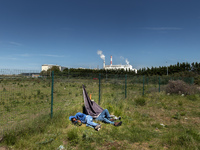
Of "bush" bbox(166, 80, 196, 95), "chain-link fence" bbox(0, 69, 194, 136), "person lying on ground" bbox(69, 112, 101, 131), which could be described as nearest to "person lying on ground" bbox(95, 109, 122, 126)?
"person lying on ground" bbox(69, 112, 101, 131)

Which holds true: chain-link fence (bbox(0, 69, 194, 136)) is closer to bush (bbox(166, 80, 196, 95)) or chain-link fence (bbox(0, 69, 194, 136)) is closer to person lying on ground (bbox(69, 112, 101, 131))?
person lying on ground (bbox(69, 112, 101, 131))

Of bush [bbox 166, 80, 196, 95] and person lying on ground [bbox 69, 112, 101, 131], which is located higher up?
bush [bbox 166, 80, 196, 95]

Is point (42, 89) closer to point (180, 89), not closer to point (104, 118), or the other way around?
point (104, 118)

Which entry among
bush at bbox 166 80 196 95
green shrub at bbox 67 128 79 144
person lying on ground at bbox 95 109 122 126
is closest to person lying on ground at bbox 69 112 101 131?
person lying on ground at bbox 95 109 122 126

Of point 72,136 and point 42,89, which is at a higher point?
point 42,89

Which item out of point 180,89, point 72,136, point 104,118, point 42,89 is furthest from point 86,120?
point 180,89

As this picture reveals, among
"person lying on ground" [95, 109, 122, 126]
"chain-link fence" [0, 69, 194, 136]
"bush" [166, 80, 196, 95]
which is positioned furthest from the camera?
"bush" [166, 80, 196, 95]

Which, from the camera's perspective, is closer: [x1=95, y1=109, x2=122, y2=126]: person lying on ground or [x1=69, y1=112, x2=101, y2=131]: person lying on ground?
[x1=69, y1=112, x2=101, y2=131]: person lying on ground

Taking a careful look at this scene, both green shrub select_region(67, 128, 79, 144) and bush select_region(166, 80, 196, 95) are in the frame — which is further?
bush select_region(166, 80, 196, 95)

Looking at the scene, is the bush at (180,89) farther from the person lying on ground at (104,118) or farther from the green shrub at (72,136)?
the green shrub at (72,136)

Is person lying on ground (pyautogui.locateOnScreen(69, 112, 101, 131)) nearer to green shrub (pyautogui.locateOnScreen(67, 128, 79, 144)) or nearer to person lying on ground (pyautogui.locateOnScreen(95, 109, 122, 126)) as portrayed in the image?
person lying on ground (pyautogui.locateOnScreen(95, 109, 122, 126))

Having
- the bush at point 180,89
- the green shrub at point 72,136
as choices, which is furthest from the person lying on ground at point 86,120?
the bush at point 180,89

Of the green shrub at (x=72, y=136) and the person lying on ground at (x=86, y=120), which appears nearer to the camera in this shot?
the green shrub at (x=72, y=136)

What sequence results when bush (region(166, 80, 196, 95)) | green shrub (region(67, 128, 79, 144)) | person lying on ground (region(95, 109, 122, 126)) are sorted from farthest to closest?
bush (region(166, 80, 196, 95)) < person lying on ground (region(95, 109, 122, 126)) < green shrub (region(67, 128, 79, 144))
